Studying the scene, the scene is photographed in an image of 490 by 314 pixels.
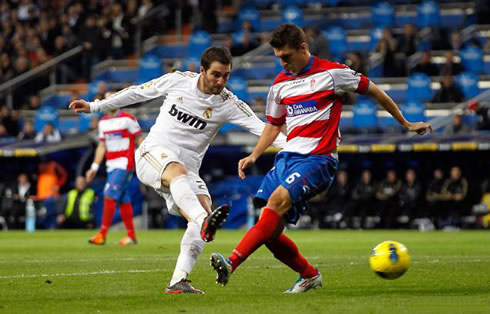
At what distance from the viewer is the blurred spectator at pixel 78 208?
23.3 meters

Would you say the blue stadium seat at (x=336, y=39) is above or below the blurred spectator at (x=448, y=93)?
above

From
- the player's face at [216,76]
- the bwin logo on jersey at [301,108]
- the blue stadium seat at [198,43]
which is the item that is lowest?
the blue stadium seat at [198,43]

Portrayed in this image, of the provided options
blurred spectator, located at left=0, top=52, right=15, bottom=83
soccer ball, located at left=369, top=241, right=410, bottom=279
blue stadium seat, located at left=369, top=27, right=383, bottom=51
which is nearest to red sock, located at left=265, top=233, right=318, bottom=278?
soccer ball, located at left=369, top=241, right=410, bottom=279

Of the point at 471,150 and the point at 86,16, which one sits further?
the point at 86,16

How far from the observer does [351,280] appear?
9.67 meters

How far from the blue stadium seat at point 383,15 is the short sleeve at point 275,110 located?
1851cm

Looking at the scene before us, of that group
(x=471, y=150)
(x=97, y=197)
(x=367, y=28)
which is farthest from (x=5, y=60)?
(x=471, y=150)

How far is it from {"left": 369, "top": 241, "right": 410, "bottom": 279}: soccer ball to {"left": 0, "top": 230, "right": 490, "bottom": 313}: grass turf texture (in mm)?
182

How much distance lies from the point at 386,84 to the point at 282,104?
16240mm

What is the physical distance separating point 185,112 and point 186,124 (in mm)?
105

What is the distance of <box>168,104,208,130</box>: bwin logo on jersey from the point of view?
8.82 metres

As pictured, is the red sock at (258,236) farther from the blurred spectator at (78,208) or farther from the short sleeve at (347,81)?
the blurred spectator at (78,208)

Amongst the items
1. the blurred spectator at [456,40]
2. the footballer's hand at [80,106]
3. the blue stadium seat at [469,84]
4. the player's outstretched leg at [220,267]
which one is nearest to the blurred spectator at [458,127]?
the blue stadium seat at [469,84]

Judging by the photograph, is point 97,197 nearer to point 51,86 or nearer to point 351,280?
point 51,86
